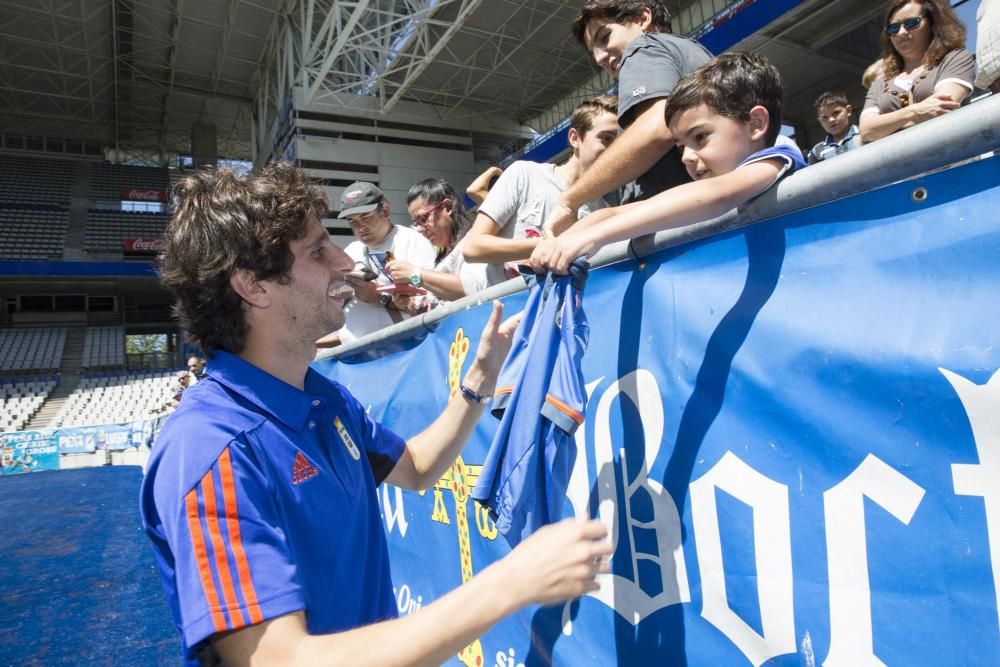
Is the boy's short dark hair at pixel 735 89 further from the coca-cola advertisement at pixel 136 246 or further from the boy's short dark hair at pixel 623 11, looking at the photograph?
the coca-cola advertisement at pixel 136 246

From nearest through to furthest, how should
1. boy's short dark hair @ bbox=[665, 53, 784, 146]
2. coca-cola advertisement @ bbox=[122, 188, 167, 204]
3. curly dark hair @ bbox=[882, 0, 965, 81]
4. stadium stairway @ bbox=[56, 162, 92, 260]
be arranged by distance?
boy's short dark hair @ bbox=[665, 53, 784, 146] → curly dark hair @ bbox=[882, 0, 965, 81] → stadium stairway @ bbox=[56, 162, 92, 260] → coca-cola advertisement @ bbox=[122, 188, 167, 204]

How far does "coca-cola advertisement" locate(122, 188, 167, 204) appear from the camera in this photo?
1192 inches

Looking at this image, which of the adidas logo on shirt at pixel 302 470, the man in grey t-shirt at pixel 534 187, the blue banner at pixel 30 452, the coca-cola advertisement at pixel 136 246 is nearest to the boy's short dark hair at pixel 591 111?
the man in grey t-shirt at pixel 534 187

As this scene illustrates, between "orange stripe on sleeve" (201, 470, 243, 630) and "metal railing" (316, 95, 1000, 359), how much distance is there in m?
0.92

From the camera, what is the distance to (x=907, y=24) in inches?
82.8

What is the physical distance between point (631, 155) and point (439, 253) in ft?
7.02

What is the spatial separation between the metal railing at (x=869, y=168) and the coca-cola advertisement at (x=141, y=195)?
1358 inches

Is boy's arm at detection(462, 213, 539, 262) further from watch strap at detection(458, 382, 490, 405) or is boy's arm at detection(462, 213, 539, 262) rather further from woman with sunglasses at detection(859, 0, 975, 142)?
woman with sunglasses at detection(859, 0, 975, 142)

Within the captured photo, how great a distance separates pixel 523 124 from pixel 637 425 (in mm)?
26863

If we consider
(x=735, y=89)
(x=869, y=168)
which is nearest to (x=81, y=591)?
(x=735, y=89)

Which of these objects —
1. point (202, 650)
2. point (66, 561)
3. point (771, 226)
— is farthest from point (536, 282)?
point (66, 561)

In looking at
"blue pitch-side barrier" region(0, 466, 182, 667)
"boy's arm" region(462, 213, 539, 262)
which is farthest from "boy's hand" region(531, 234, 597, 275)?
"blue pitch-side barrier" region(0, 466, 182, 667)

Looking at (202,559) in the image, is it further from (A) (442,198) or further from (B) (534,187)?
(A) (442,198)

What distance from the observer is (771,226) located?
3.39 ft
